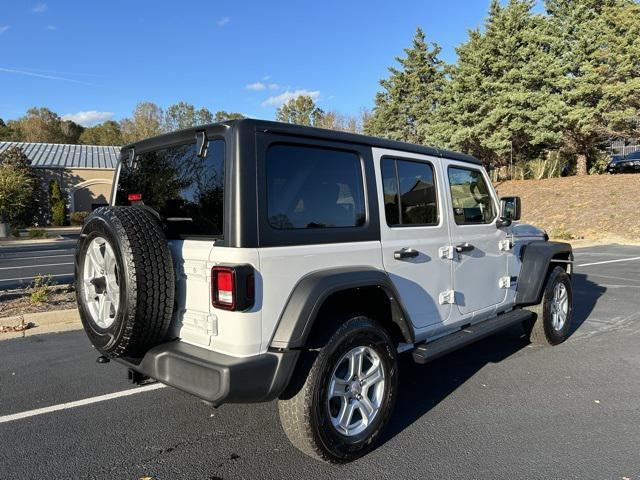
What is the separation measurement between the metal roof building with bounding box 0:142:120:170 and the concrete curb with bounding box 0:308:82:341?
26.0 m

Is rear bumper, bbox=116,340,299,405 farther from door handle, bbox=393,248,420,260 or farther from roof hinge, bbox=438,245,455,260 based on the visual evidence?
roof hinge, bbox=438,245,455,260

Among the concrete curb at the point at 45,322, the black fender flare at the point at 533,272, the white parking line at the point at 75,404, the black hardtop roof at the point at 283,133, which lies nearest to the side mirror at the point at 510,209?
the black fender flare at the point at 533,272

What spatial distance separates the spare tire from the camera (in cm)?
259

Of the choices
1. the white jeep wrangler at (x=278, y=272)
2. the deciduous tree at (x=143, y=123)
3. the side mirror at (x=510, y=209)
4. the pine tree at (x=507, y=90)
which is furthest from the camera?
the deciduous tree at (x=143, y=123)

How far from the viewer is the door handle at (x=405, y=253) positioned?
325cm

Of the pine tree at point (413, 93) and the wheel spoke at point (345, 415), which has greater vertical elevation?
the pine tree at point (413, 93)

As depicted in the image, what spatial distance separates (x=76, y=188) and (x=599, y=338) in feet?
103

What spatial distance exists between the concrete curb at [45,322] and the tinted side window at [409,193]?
4.57m

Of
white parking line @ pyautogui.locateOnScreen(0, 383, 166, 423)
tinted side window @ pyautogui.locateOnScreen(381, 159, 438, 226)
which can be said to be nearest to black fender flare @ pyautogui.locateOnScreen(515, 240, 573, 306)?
tinted side window @ pyautogui.locateOnScreen(381, 159, 438, 226)

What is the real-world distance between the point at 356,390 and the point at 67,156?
35812 mm

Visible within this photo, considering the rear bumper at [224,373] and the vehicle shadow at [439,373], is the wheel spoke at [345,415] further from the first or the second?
the rear bumper at [224,373]

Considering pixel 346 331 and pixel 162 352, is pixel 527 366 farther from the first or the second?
pixel 162 352

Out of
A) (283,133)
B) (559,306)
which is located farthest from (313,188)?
(559,306)

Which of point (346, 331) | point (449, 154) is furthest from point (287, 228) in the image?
point (449, 154)
